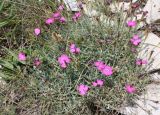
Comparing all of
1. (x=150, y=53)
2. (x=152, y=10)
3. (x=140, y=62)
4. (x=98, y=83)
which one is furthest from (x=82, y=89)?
(x=152, y=10)

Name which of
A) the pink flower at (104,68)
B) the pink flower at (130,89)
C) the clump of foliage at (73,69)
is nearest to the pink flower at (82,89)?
the clump of foliage at (73,69)

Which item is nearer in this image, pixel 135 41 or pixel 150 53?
pixel 135 41

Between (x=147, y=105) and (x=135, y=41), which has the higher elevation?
(x=135, y=41)

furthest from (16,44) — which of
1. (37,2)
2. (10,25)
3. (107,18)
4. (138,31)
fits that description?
(138,31)

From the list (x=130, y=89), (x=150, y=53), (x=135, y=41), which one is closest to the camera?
(x=130, y=89)

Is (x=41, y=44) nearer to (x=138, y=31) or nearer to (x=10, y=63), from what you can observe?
(x=10, y=63)

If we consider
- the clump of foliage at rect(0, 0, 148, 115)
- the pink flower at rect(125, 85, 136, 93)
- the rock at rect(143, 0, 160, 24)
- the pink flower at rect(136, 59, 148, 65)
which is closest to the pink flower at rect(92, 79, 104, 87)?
the clump of foliage at rect(0, 0, 148, 115)

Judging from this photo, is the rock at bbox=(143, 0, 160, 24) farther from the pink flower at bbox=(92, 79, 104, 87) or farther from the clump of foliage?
the pink flower at bbox=(92, 79, 104, 87)

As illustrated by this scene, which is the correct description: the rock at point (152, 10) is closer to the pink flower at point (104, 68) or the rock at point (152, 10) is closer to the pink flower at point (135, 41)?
the pink flower at point (135, 41)

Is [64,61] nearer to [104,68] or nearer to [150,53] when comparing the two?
[104,68]
